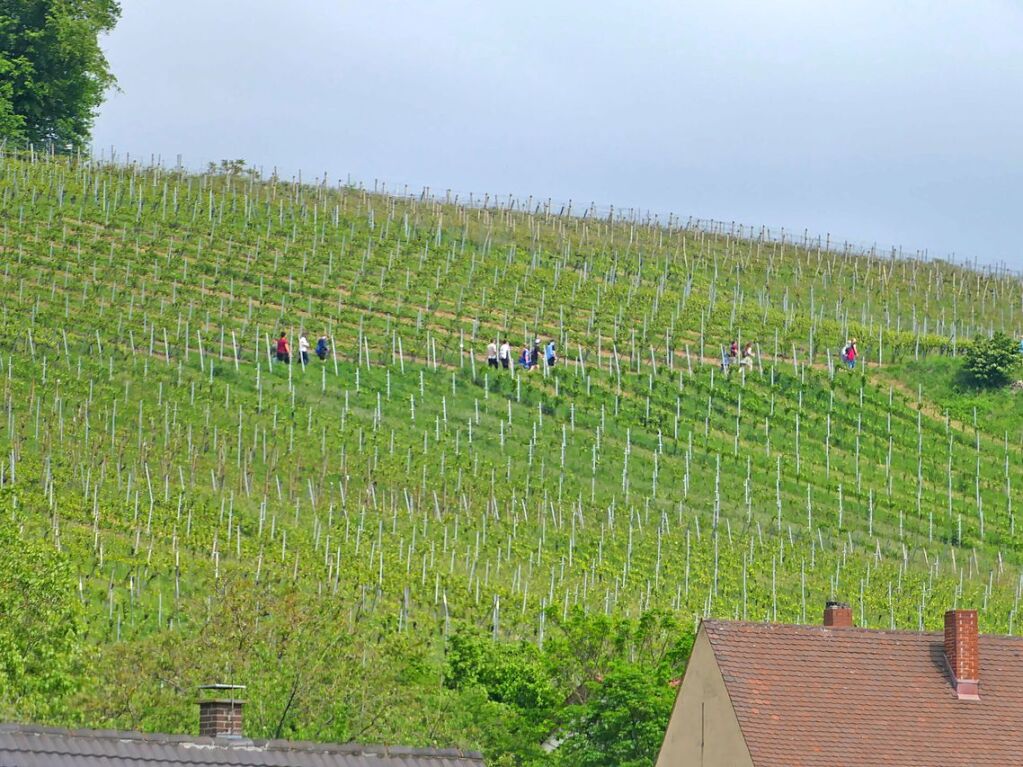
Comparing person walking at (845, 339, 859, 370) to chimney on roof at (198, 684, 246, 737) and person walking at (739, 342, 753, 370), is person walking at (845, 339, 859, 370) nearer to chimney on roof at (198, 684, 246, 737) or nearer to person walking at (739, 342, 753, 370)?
person walking at (739, 342, 753, 370)

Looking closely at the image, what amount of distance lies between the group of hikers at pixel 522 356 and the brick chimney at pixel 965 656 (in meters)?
43.9

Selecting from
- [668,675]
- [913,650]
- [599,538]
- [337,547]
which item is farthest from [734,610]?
[913,650]

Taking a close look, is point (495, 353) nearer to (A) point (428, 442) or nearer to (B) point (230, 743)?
(A) point (428, 442)

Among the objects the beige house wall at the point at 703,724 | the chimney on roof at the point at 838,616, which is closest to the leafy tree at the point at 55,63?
the chimney on roof at the point at 838,616

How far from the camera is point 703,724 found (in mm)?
36406

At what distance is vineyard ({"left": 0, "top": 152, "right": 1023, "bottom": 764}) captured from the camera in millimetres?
50906

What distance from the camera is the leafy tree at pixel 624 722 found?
4531cm

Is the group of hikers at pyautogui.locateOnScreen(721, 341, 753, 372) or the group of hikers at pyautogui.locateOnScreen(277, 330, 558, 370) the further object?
the group of hikers at pyautogui.locateOnScreen(721, 341, 753, 372)

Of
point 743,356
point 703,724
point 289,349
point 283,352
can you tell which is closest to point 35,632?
point 703,724

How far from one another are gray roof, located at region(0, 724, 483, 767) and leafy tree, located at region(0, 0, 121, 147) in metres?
87.9

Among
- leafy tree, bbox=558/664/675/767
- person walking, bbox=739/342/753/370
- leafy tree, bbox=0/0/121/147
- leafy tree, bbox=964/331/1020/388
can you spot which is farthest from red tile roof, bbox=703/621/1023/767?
leafy tree, bbox=0/0/121/147

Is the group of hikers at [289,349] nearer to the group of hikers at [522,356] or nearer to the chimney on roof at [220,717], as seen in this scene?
the group of hikers at [522,356]

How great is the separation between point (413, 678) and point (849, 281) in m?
58.5

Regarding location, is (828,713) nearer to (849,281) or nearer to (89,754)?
(89,754)
